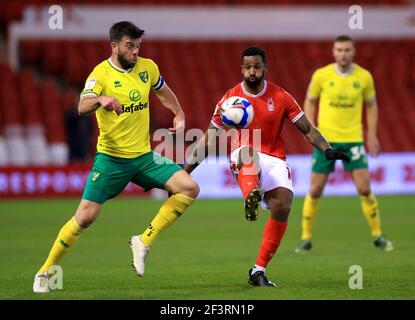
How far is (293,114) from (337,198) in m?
11.4

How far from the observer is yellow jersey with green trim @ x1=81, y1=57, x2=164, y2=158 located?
876 cm

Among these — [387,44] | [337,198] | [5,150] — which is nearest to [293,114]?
[337,198]

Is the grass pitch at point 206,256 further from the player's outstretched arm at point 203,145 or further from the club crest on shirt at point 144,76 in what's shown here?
the club crest on shirt at point 144,76

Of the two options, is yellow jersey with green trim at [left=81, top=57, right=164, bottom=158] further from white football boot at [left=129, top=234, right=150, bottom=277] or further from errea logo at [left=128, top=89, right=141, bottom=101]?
white football boot at [left=129, top=234, right=150, bottom=277]

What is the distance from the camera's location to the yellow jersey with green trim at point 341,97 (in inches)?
484

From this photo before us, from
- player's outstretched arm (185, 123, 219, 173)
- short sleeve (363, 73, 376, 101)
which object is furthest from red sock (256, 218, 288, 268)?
short sleeve (363, 73, 376, 101)

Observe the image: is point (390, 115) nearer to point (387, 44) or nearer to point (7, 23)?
point (387, 44)

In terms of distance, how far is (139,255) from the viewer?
884 centimetres

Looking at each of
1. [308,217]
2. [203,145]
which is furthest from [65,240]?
[308,217]

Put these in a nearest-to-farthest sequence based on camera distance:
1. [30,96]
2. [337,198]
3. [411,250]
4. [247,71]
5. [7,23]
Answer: [247,71], [411,250], [337,198], [30,96], [7,23]

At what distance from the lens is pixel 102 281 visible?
9367 mm

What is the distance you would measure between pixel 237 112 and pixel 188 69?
17084mm

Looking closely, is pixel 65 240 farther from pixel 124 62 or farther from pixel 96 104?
pixel 124 62
